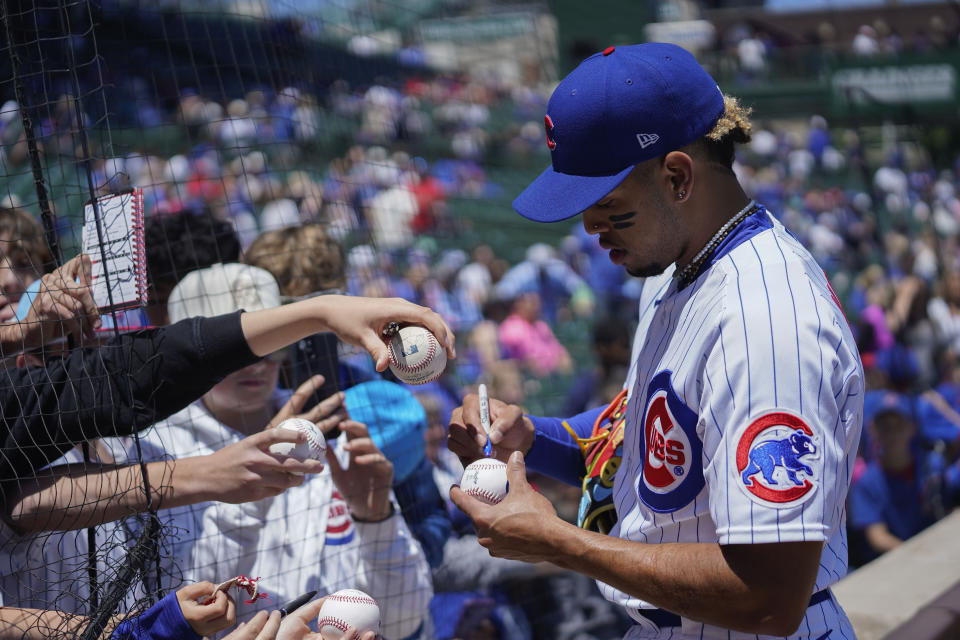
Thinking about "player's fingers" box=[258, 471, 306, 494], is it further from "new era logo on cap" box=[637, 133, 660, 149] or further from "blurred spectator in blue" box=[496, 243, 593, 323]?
"blurred spectator in blue" box=[496, 243, 593, 323]

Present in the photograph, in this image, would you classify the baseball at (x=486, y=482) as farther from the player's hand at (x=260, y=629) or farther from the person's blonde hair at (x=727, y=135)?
the person's blonde hair at (x=727, y=135)

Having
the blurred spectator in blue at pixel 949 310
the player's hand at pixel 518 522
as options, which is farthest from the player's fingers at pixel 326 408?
the blurred spectator in blue at pixel 949 310

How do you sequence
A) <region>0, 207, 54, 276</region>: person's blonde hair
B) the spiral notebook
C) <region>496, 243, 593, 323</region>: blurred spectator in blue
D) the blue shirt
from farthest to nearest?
<region>496, 243, 593, 323</region>: blurred spectator in blue → <region>0, 207, 54, 276</region>: person's blonde hair → the spiral notebook → the blue shirt

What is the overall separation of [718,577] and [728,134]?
33.8 inches

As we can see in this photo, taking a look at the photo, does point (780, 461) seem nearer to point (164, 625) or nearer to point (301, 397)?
point (164, 625)

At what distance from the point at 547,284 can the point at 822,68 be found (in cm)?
1061

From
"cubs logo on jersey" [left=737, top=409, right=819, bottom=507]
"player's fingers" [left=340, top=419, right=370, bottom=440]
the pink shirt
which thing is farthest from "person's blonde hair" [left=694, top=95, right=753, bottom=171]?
the pink shirt

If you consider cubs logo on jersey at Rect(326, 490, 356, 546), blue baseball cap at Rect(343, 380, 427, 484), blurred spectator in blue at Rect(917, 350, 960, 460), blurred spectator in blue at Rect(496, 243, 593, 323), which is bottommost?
blurred spectator in blue at Rect(496, 243, 593, 323)

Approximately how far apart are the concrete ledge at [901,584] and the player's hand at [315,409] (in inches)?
89.6

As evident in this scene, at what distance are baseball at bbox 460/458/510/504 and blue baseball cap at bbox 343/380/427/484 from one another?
931 mm

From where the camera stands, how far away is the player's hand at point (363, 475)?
2.50m

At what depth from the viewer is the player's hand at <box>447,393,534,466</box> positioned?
210cm

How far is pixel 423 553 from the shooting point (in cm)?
297

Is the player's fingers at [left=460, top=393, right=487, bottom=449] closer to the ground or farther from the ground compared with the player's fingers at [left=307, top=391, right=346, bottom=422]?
farther from the ground
